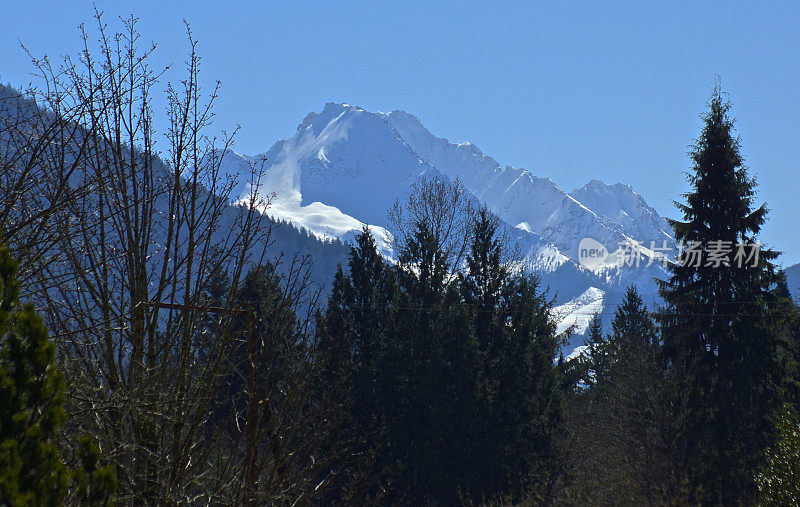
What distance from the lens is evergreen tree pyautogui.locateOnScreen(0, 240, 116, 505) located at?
4078 millimetres

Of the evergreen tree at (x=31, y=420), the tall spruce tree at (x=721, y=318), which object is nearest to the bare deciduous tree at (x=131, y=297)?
the evergreen tree at (x=31, y=420)

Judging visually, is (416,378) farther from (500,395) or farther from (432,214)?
(432,214)

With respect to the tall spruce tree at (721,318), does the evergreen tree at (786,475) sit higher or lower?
lower

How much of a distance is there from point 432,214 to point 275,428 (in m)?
27.2

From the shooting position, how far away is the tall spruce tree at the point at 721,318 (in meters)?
23.8

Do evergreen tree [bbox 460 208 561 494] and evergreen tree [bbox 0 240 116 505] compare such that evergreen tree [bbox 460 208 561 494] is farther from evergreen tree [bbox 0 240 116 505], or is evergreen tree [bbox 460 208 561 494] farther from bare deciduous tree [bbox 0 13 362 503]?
evergreen tree [bbox 0 240 116 505]

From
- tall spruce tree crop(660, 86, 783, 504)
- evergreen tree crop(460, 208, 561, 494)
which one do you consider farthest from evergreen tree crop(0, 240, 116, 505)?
evergreen tree crop(460, 208, 561, 494)

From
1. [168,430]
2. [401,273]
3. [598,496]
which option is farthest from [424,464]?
[168,430]

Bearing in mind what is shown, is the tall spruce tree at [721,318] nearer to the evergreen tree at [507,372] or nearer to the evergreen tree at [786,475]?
the evergreen tree at [507,372]

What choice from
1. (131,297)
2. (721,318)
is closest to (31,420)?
(131,297)

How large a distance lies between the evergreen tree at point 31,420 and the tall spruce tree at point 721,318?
69.4 feet

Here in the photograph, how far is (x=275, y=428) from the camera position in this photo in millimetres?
8555

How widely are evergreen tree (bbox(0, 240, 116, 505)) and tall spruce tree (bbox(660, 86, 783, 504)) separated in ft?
69.4

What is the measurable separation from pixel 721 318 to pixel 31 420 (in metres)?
24.3
